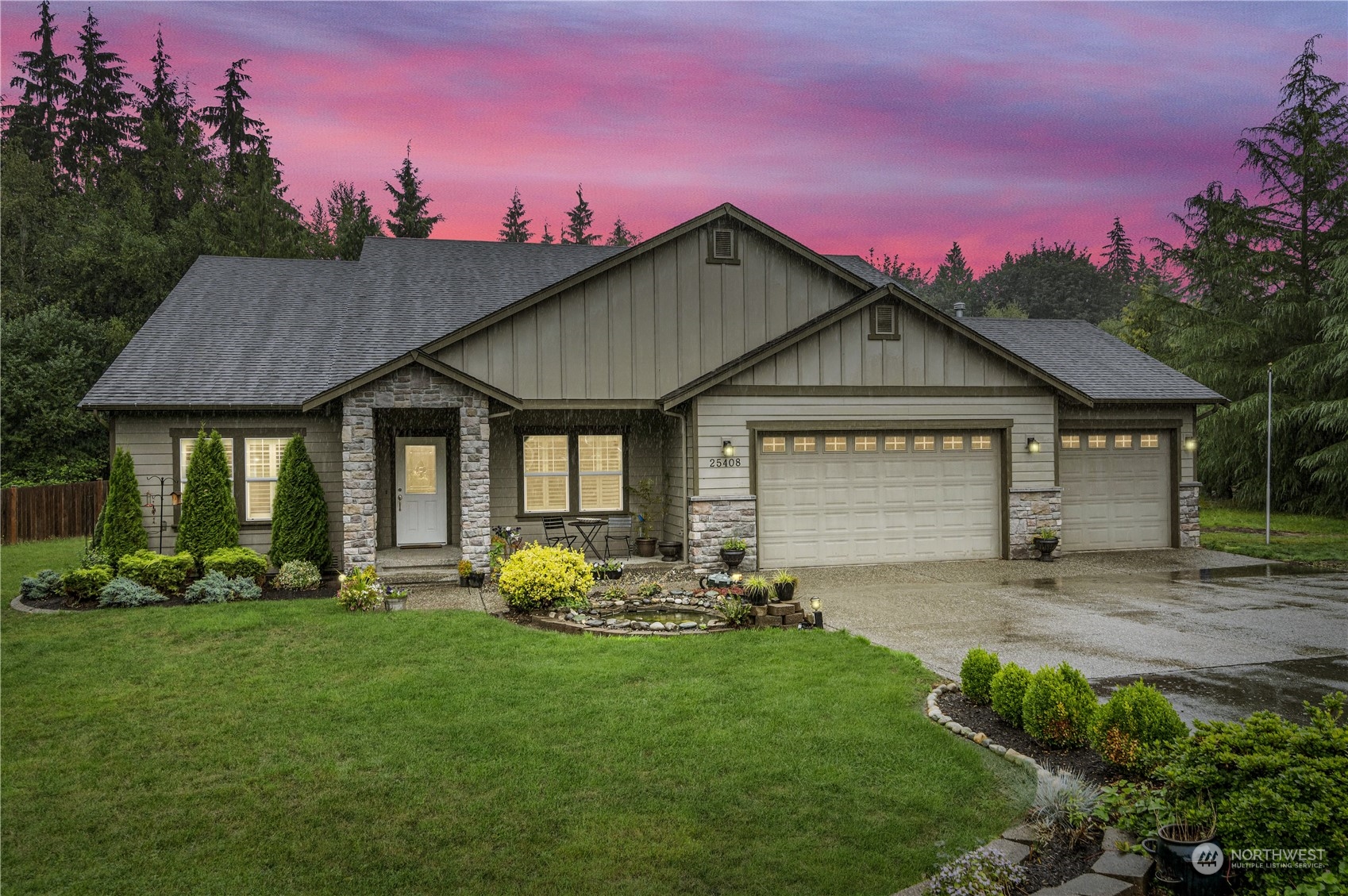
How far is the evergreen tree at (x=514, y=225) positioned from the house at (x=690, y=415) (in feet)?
114

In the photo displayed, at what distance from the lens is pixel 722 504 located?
1363 centimetres

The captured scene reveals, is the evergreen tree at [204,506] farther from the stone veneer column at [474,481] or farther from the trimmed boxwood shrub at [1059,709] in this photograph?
the trimmed boxwood shrub at [1059,709]

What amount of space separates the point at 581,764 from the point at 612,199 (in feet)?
175

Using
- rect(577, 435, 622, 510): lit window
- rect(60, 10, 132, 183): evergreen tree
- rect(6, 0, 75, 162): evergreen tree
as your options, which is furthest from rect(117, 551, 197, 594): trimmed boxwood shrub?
rect(6, 0, 75, 162): evergreen tree

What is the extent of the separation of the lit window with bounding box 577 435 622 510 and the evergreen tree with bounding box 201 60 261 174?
2887 cm

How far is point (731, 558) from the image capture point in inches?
530

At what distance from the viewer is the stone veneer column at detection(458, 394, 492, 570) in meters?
12.9

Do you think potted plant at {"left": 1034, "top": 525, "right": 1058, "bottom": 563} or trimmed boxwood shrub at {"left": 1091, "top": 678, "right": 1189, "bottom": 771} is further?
potted plant at {"left": 1034, "top": 525, "right": 1058, "bottom": 563}

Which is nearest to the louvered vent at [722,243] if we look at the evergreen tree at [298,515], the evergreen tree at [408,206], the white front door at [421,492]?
the white front door at [421,492]

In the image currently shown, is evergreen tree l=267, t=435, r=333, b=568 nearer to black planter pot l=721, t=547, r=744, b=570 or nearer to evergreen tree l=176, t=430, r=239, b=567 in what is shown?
evergreen tree l=176, t=430, r=239, b=567

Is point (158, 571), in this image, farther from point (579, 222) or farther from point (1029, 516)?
→ point (579, 222)

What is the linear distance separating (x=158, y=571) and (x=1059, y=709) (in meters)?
11.4

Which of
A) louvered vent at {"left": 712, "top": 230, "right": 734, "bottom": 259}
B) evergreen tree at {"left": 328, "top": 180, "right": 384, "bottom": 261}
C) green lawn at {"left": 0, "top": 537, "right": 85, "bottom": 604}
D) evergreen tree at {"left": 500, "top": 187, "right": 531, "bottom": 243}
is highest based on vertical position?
evergreen tree at {"left": 500, "top": 187, "right": 531, "bottom": 243}

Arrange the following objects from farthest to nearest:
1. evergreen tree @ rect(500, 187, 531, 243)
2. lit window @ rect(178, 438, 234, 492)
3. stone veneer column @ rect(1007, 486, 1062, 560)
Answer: evergreen tree @ rect(500, 187, 531, 243) → stone veneer column @ rect(1007, 486, 1062, 560) → lit window @ rect(178, 438, 234, 492)
